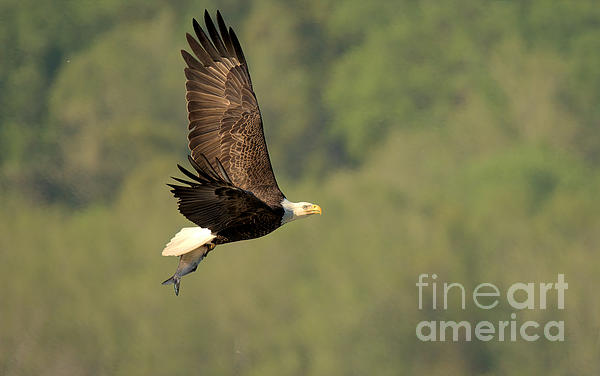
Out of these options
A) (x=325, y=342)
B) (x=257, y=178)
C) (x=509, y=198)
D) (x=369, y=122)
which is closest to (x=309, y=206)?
(x=257, y=178)

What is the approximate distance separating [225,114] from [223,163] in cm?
58

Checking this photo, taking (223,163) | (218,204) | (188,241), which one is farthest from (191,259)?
(223,163)

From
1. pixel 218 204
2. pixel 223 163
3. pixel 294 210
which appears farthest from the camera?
pixel 223 163

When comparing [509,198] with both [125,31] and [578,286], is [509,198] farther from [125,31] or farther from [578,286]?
[125,31]

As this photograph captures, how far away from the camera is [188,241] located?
11.1m

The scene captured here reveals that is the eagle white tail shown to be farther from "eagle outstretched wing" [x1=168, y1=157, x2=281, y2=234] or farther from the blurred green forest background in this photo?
the blurred green forest background

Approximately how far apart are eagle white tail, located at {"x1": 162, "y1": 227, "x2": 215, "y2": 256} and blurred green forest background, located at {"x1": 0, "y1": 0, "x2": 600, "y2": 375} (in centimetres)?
1629

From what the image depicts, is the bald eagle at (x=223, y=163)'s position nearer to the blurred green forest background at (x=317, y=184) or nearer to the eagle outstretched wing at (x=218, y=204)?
the eagle outstretched wing at (x=218, y=204)

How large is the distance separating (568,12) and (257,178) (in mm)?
39371

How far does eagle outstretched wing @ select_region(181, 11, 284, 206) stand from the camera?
11.9 metres

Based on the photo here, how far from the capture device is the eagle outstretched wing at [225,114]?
11867 mm

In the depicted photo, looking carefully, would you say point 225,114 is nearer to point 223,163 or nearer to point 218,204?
point 223,163

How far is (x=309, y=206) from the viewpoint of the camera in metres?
11.5

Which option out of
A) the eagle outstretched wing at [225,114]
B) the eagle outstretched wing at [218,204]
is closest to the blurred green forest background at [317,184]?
the eagle outstretched wing at [225,114]
